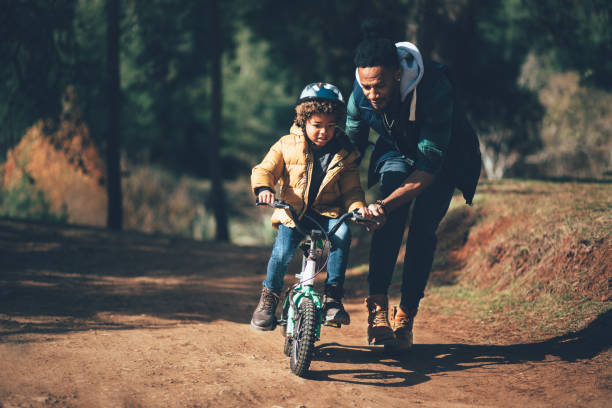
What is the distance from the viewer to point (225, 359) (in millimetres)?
4043

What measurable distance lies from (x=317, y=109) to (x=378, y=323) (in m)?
1.57

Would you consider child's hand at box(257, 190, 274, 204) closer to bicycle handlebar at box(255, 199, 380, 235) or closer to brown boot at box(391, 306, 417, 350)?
bicycle handlebar at box(255, 199, 380, 235)

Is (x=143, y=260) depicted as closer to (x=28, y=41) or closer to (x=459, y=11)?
(x=28, y=41)

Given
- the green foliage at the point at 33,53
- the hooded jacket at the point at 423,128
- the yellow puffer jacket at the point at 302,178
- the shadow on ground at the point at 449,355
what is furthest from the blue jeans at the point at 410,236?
the green foliage at the point at 33,53

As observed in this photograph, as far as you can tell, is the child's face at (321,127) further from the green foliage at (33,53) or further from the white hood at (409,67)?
the green foliage at (33,53)

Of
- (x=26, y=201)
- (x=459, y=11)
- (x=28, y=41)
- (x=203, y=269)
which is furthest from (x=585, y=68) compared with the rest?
(x=26, y=201)

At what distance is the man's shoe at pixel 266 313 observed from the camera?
4176mm

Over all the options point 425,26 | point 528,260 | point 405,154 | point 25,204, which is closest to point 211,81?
point 25,204

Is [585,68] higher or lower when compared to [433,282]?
higher

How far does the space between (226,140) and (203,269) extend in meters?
20.2

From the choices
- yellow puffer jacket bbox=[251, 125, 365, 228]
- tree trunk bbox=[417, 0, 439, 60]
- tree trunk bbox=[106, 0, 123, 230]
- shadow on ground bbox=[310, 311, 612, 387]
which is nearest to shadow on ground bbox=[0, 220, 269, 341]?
tree trunk bbox=[106, 0, 123, 230]

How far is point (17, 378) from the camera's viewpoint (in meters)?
3.39

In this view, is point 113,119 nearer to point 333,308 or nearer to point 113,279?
point 113,279

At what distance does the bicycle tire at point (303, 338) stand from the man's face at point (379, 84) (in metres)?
1.38
